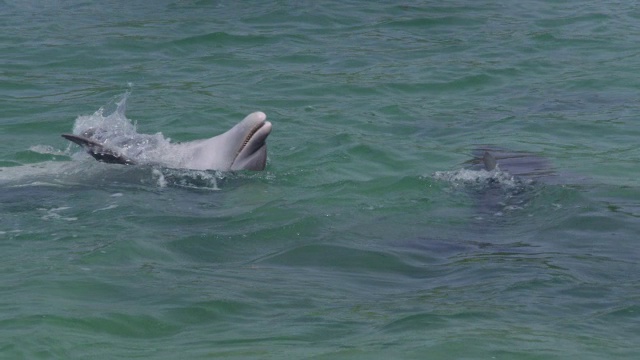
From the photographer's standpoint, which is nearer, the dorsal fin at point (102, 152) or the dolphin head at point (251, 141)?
the dorsal fin at point (102, 152)

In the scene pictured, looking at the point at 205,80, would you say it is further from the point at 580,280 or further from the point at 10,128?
the point at 580,280

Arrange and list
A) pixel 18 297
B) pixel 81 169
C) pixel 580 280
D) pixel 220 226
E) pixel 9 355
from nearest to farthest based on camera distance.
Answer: pixel 9 355
pixel 18 297
pixel 580 280
pixel 220 226
pixel 81 169

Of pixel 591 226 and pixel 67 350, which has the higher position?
pixel 67 350

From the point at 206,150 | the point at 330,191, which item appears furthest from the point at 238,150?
the point at 330,191

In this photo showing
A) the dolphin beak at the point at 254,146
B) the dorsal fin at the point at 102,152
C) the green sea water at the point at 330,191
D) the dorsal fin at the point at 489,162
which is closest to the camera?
the green sea water at the point at 330,191

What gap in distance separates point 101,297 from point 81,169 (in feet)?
11.8

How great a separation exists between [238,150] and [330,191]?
932 mm

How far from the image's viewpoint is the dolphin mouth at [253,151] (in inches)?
384

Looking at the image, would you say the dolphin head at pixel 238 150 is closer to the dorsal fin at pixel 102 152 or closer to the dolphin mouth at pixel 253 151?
the dolphin mouth at pixel 253 151

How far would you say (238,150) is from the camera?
32.5 ft

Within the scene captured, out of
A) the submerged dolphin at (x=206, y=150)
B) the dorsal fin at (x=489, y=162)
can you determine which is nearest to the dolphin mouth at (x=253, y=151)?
the submerged dolphin at (x=206, y=150)

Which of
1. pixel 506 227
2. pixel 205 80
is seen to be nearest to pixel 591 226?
pixel 506 227

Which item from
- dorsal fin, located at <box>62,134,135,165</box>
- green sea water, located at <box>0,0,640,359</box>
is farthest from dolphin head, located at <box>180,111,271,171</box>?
dorsal fin, located at <box>62,134,135,165</box>

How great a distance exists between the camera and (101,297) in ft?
21.6
